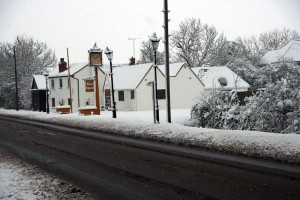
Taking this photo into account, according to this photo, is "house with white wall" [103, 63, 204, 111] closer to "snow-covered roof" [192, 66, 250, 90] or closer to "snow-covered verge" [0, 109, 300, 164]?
"snow-covered roof" [192, 66, 250, 90]

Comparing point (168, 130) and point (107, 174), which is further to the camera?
point (168, 130)

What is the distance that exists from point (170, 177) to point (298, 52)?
2203 inches

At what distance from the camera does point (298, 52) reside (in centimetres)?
5803

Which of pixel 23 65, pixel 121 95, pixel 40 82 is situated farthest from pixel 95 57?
pixel 23 65

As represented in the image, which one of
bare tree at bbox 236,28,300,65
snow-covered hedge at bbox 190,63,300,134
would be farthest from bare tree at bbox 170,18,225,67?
snow-covered hedge at bbox 190,63,300,134

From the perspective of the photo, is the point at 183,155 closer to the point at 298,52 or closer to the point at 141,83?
the point at 141,83

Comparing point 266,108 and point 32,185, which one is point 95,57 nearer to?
point 266,108

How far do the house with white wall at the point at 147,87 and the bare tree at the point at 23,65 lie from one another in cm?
2220

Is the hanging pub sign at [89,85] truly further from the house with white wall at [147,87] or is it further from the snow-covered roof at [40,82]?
the snow-covered roof at [40,82]

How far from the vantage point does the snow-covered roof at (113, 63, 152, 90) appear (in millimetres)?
43312

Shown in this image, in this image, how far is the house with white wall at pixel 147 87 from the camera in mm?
43031

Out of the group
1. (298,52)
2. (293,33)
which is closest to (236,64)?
(298,52)

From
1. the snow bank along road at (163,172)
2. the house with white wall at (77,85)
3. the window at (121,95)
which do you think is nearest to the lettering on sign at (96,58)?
the window at (121,95)

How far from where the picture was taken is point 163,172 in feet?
30.0
